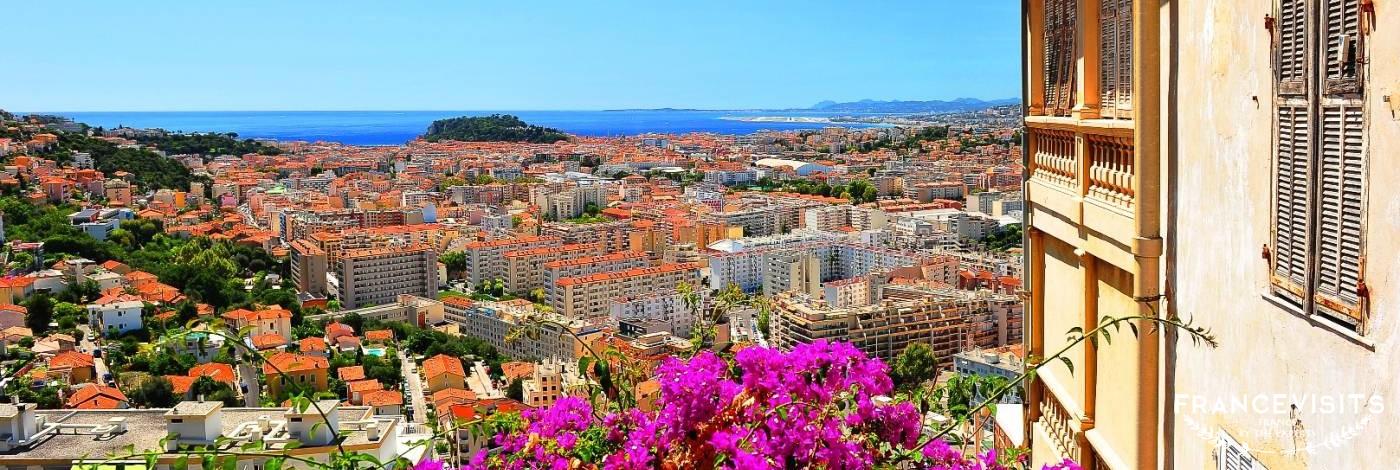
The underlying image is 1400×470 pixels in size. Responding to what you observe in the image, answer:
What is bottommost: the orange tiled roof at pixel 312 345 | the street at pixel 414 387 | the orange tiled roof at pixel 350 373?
the street at pixel 414 387

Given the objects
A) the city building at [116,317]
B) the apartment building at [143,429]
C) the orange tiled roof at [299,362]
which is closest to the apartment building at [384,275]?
the city building at [116,317]

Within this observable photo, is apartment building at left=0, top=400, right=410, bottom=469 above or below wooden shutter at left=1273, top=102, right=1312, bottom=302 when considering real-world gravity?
below

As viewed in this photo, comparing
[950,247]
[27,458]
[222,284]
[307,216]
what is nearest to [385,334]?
[222,284]

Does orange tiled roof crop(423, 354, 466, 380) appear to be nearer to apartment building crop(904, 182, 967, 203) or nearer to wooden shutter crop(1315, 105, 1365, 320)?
wooden shutter crop(1315, 105, 1365, 320)

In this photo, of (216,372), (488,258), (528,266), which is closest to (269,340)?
(216,372)

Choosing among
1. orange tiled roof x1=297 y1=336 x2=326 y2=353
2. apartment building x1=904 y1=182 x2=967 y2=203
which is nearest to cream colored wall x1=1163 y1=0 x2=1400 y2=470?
orange tiled roof x1=297 y1=336 x2=326 y2=353

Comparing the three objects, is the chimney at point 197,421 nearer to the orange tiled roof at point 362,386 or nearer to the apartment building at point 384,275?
the orange tiled roof at point 362,386

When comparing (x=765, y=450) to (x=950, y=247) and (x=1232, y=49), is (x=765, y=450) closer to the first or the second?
(x=1232, y=49)
